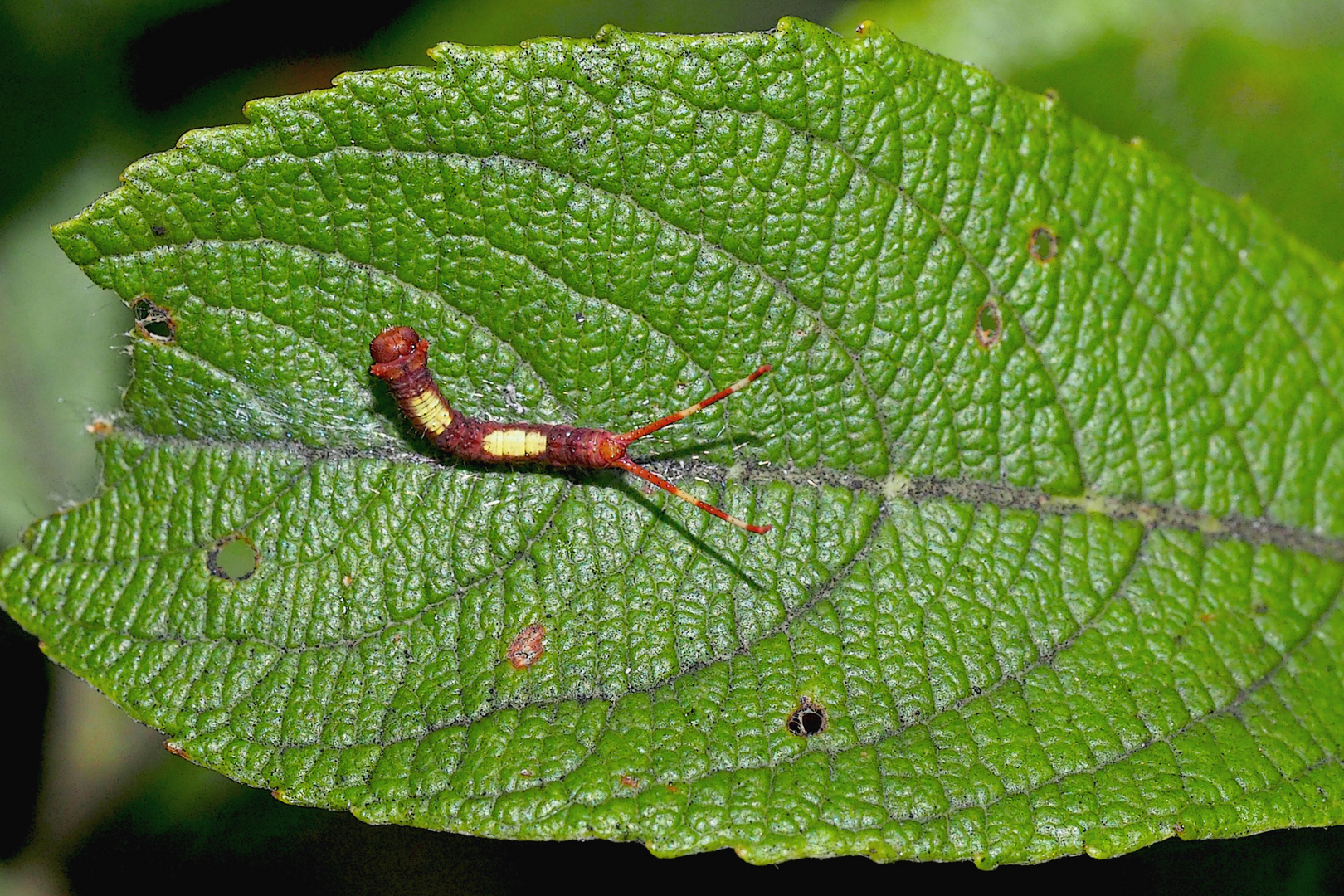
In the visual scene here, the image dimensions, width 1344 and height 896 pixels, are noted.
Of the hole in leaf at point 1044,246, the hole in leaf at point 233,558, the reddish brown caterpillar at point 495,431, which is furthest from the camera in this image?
the hole in leaf at point 1044,246

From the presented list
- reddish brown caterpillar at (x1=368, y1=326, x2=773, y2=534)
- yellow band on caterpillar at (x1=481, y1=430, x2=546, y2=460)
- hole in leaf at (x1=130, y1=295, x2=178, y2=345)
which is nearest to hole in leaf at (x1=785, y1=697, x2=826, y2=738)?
reddish brown caterpillar at (x1=368, y1=326, x2=773, y2=534)

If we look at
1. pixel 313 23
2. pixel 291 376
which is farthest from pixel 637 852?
pixel 313 23

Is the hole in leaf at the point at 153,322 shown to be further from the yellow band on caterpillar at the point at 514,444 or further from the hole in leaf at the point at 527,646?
the hole in leaf at the point at 527,646

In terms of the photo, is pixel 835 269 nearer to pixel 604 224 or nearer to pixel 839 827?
pixel 604 224

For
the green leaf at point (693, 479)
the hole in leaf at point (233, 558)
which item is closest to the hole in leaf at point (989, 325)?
the green leaf at point (693, 479)

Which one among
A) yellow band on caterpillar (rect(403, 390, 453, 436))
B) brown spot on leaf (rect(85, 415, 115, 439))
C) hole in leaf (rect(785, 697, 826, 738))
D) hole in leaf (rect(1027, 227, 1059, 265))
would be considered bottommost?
hole in leaf (rect(785, 697, 826, 738))

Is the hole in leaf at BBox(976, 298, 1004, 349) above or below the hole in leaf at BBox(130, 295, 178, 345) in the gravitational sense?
above

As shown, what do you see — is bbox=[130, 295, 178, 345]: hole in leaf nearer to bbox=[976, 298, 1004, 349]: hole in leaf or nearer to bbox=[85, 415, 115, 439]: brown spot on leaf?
bbox=[85, 415, 115, 439]: brown spot on leaf
